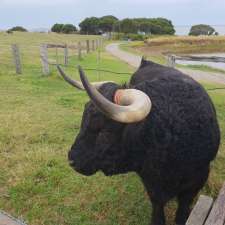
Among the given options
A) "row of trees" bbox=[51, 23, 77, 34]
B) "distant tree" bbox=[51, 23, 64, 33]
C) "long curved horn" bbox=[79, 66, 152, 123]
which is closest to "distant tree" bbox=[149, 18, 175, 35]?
"row of trees" bbox=[51, 23, 77, 34]

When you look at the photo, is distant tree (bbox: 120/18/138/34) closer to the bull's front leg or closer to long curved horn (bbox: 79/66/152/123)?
the bull's front leg

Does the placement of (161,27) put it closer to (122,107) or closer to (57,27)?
(57,27)

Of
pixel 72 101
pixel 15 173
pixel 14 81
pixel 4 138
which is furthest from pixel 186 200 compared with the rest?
pixel 14 81

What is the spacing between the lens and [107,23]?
2766 inches

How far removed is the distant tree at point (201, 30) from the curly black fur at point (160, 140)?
234 feet

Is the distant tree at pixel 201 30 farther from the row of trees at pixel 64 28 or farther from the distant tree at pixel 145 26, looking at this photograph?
the row of trees at pixel 64 28

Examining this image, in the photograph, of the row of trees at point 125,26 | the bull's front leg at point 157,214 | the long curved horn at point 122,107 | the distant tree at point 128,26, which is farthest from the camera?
the distant tree at point 128,26

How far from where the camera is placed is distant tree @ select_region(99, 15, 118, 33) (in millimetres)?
70250

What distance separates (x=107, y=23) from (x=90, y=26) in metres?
3.23

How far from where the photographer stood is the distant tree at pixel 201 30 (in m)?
73.6

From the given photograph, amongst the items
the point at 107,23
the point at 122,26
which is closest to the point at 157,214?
the point at 107,23

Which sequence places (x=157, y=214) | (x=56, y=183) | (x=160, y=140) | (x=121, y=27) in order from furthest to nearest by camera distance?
(x=121, y=27) → (x=56, y=183) → (x=157, y=214) → (x=160, y=140)

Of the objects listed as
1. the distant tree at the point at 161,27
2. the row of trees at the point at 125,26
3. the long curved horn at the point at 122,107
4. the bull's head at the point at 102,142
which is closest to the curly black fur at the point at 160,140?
the bull's head at the point at 102,142

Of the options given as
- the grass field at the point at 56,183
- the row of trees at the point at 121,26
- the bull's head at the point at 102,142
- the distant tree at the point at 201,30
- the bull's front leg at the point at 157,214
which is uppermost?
the bull's head at the point at 102,142
